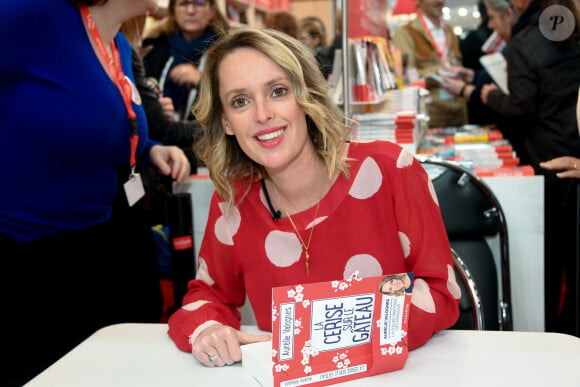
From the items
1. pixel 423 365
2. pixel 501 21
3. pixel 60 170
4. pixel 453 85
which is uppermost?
pixel 501 21

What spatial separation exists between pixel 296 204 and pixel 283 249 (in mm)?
127

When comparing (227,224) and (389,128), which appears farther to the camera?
(389,128)

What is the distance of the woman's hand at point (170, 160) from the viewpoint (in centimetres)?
215

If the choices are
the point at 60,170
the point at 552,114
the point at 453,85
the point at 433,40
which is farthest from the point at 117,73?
the point at 433,40

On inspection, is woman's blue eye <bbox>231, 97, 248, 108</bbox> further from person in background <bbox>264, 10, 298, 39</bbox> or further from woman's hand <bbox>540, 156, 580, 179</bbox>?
person in background <bbox>264, 10, 298, 39</bbox>

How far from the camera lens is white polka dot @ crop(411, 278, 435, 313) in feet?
4.17

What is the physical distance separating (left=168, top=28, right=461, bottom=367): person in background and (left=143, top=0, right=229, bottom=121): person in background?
1629mm

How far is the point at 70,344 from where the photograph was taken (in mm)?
1819

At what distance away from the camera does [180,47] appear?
3.18 metres

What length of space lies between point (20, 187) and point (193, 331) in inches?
27.0

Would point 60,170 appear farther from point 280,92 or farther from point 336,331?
point 336,331

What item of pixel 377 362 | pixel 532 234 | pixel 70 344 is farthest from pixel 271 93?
pixel 532 234

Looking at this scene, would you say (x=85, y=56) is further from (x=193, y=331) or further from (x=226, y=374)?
(x=226, y=374)

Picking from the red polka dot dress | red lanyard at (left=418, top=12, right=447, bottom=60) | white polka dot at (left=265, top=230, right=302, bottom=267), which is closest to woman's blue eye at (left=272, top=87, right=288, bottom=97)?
the red polka dot dress
